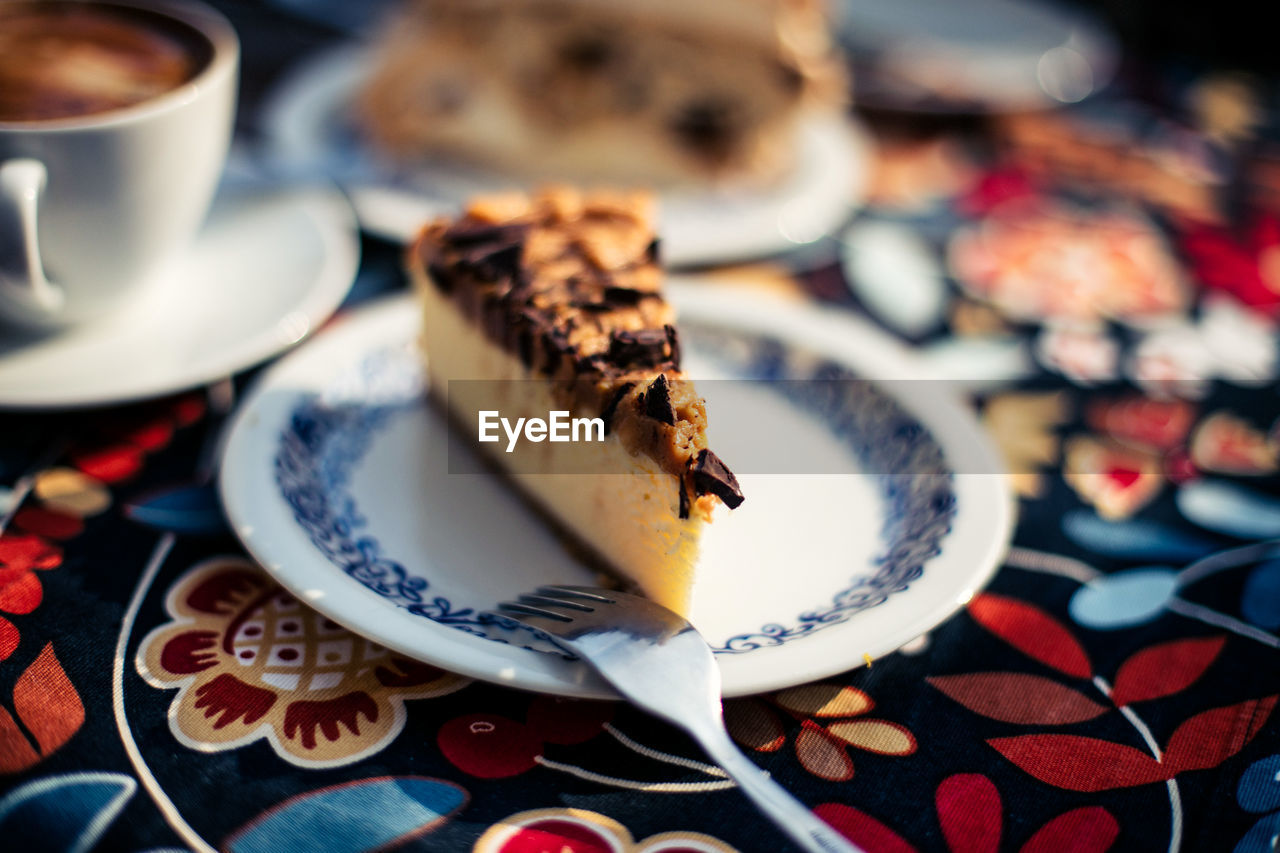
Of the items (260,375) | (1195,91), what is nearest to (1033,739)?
(260,375)

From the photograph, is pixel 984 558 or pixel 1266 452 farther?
pixel 1266 452

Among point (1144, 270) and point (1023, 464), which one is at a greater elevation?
point (1144, 270)

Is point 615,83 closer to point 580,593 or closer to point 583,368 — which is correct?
point 583,368

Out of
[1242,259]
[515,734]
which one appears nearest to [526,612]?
[515,734]

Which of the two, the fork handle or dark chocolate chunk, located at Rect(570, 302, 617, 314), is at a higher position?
dark chocolate chunk, located at Rect(570, 302, 617, 314)

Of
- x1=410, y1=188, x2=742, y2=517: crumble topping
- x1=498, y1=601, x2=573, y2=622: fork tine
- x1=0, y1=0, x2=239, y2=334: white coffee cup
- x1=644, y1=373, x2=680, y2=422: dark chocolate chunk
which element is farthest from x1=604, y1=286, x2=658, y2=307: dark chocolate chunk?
x1=0, y1=0, x2=239, y2=334: white coffee cup

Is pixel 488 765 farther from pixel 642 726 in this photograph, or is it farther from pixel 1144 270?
pixel 1144 270

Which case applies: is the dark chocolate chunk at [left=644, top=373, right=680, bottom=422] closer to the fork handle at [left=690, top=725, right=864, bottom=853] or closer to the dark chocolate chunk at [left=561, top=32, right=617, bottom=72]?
the fork handle at [left=690, top=725, right=864, bottom=853]
